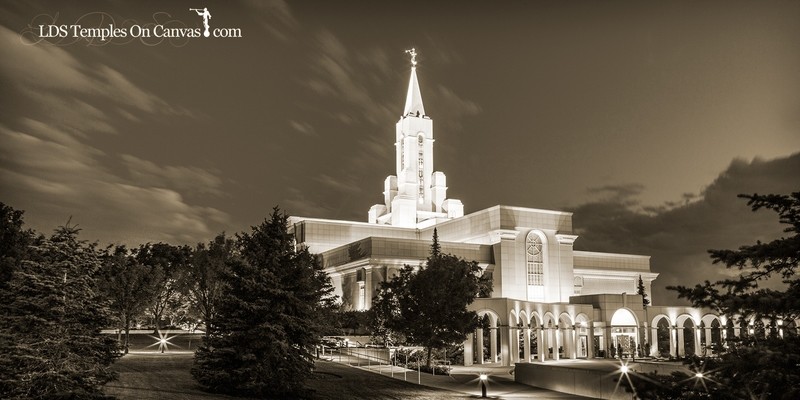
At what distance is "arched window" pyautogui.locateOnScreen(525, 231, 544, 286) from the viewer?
7919cm

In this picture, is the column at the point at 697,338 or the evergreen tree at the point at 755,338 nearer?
the evergreen tree at the point at 755,338

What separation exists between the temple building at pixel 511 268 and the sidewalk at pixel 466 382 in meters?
12.0

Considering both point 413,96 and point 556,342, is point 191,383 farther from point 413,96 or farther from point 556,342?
point 413,96

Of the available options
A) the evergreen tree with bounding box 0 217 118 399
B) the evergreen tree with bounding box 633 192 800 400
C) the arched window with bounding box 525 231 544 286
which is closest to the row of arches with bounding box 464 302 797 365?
the arched window with bounding box 525 231 544 286

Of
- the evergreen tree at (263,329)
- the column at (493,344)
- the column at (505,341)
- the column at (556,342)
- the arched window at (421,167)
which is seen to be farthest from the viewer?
the arched window at (421,167)

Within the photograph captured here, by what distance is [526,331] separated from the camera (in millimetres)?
56344

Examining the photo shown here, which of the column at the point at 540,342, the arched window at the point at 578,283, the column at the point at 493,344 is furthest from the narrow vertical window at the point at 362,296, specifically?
the arched window at the point at 578,283

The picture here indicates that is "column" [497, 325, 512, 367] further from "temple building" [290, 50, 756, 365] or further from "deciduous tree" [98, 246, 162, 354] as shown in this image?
"deciduous tree" [98, 246, 162, 354]

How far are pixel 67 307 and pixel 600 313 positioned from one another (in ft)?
168

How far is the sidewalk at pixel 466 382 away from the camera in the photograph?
106 ft

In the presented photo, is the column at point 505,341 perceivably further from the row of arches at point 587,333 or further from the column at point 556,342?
the column at point 556,342

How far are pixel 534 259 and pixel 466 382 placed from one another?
44.4 meters

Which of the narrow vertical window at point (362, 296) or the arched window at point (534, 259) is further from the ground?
the arched window at point (534, 259)

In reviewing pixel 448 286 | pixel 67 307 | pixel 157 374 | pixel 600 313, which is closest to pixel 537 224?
pixel 600 313
